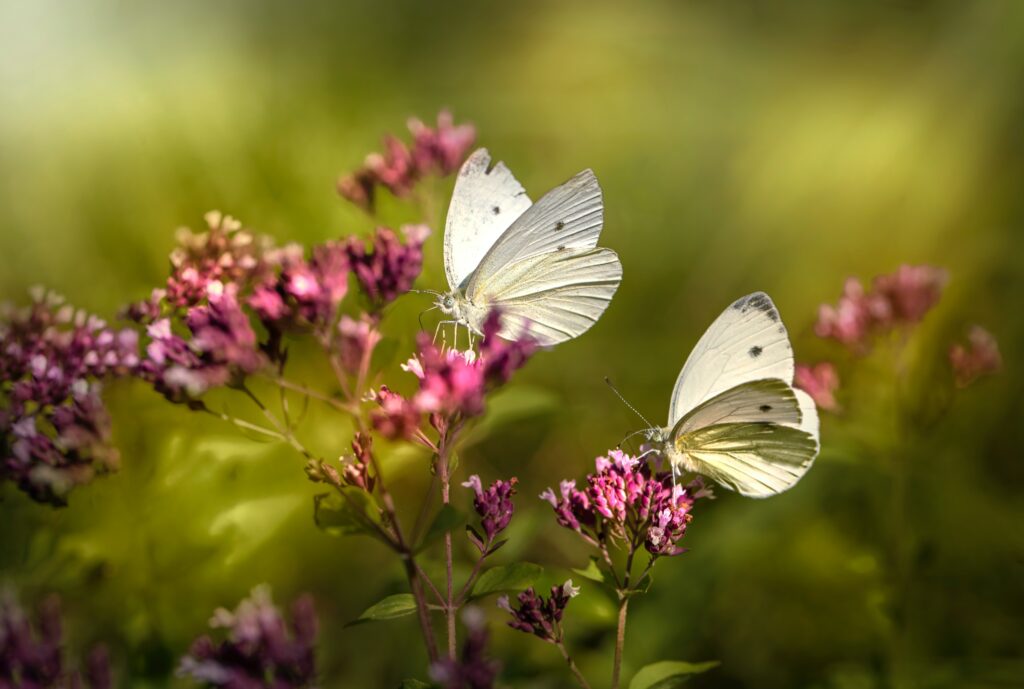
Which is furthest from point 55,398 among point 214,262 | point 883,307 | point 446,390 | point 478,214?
point 883,307

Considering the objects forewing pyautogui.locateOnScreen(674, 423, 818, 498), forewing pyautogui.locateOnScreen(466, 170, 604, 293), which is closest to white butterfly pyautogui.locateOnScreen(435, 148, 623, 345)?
forewing pyautogui.locateOnScreen(466, 170, 604, 293)

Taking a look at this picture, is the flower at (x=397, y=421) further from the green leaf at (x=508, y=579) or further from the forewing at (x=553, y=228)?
the forewing at (x=553, y=228)

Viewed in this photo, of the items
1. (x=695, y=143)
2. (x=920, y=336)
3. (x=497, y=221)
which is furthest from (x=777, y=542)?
(x=695, y=143)

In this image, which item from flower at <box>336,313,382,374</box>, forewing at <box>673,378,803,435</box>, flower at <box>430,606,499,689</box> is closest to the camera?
flower at <box>430,606,499,689</box>

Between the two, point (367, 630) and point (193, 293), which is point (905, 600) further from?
point (193, 293)

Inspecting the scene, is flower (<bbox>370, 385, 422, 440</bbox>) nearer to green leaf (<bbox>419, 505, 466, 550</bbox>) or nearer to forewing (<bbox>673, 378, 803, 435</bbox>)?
green leaf (<bbox>419, 505, 466, 550</bbox>)

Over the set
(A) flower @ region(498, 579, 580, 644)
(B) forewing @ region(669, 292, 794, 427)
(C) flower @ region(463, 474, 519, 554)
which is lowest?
(A) flower @ region(498, 579, 580, 644)

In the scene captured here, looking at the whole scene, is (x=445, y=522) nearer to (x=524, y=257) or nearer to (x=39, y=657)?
(x=39, y=657)

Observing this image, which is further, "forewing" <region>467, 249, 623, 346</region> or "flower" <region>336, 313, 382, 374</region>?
"forewing" <region>467, 249, 623, 346</region>
